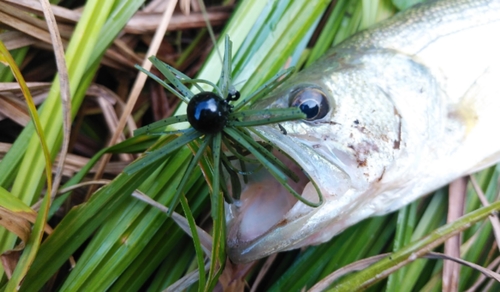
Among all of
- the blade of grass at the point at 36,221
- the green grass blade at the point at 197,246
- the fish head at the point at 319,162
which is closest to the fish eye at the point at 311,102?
the fish head at the point at 319,162

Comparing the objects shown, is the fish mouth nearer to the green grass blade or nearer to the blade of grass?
the green grass blade

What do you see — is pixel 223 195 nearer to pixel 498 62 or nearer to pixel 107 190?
pixel 107 190

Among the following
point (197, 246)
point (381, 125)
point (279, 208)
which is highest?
point (381, 125)

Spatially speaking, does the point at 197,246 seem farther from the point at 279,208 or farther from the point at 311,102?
the point at 311,102

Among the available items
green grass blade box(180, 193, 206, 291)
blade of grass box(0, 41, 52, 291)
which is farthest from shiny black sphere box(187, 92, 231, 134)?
blade of grass box(0, 41, 52, 291)

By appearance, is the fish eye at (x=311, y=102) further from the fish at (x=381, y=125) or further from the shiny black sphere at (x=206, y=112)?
the shiny black sphere at (x=206, y=112)

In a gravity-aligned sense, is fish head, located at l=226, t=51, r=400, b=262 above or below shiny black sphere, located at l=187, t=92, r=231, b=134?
above

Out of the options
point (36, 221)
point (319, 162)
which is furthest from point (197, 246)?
point (36, 221)
